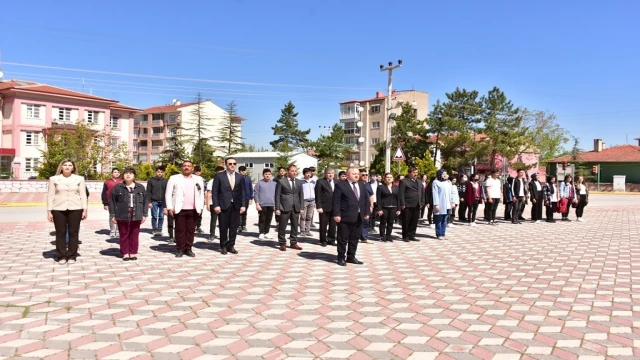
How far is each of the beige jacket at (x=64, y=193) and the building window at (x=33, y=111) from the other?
49964 mm

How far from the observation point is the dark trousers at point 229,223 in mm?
9516

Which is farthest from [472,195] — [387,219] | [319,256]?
[319,256]

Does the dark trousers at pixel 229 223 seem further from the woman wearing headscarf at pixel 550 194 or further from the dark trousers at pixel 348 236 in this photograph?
the woman wearing headscarf at pixel 550 194

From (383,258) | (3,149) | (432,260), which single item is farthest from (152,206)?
(3,149)

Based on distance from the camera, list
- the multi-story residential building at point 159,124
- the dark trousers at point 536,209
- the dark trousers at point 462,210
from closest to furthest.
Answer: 1. the dark trousers at point 462,210
2. the dark trousers at point 536,209
3. the multi-story residential building at point 159,124

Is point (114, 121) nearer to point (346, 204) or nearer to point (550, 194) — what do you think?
point (550, 194)

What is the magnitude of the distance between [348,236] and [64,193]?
189 inches

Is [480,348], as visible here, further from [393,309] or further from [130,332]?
[130,332]

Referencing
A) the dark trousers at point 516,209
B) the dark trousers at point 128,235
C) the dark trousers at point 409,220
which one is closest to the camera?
the dark trousers at point 128,235

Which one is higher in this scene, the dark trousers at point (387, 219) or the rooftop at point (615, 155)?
the rooftop at point (615, 155)

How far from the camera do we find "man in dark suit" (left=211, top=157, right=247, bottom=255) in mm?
9438

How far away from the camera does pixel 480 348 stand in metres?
4.32

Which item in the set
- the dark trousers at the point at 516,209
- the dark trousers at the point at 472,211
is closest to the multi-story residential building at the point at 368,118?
the dark trousers at the point at 516,209

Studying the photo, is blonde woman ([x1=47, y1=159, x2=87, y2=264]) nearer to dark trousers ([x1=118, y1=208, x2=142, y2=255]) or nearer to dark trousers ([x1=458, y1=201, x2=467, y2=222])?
dark trousers ([x1=118, y1=208, x2=142, y2=255])
